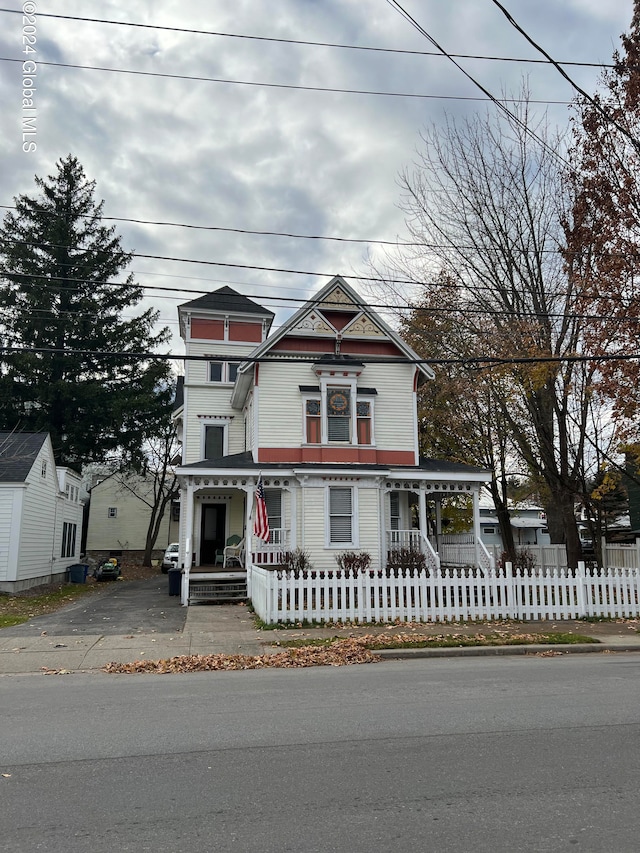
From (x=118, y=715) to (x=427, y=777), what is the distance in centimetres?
380

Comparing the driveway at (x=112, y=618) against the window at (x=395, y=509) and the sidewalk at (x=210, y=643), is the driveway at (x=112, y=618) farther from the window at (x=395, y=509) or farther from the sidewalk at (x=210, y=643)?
the window at (x=395, y=509)

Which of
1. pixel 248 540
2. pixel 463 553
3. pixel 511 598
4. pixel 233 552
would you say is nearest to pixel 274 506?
pixel 248 540

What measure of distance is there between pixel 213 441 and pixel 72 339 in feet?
59.4

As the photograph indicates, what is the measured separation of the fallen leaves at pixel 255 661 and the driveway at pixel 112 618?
3.19 metres

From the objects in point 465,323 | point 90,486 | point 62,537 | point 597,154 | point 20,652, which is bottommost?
point 20,652

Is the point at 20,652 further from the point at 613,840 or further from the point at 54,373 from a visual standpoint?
the point at 54,373

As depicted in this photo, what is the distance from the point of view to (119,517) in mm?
51500

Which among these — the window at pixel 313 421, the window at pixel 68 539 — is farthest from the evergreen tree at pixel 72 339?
the window at pixel 313 421

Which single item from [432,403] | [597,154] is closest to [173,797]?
[597,154]

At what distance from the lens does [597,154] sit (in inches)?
742

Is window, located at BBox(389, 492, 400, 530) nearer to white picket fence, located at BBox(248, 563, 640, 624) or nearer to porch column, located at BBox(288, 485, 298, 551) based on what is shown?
porch column, located at BBox(288, 485, 298, 551)

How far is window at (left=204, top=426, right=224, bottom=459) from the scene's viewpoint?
85.3 ft

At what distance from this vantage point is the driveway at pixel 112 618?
13867 mm

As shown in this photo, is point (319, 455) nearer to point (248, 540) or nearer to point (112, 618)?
point (248, 540)
